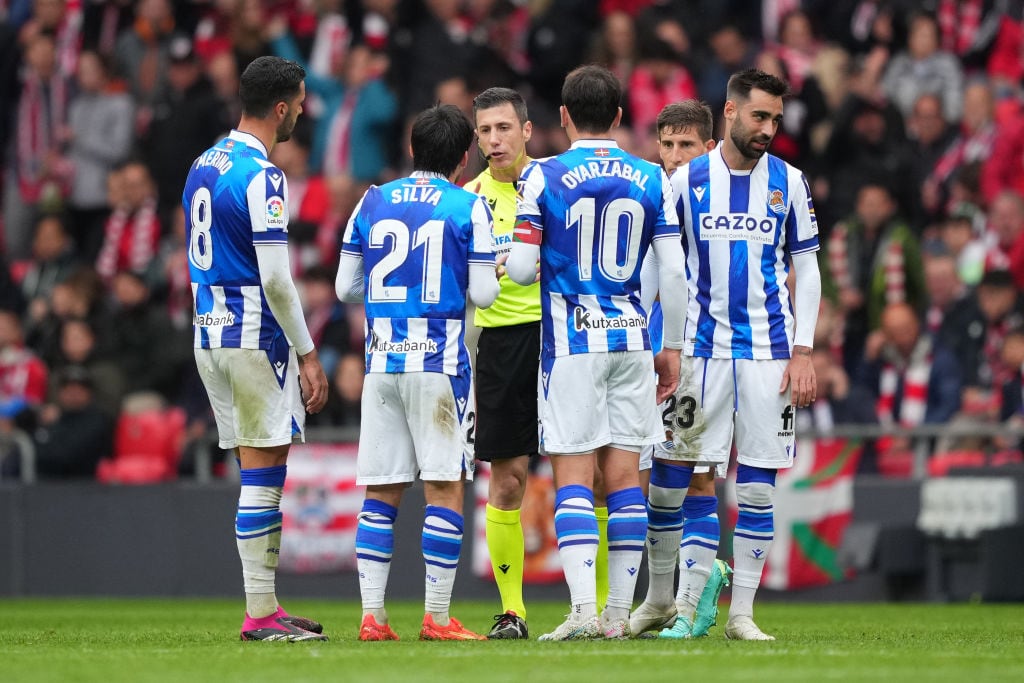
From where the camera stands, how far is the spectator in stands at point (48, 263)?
58.6ft

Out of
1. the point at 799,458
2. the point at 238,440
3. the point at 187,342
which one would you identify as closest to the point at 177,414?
the point at 187,342

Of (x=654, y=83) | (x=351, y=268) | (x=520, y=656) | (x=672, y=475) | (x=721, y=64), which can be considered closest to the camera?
(x=520, y=656)

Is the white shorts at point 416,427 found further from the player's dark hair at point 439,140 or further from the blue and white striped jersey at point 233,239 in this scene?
the player's dark hair at point 439,140

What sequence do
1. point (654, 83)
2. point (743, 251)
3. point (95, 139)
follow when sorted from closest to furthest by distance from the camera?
point (743, 251) → point (654, 83) → point (95, 139)

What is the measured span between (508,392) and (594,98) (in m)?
1.61

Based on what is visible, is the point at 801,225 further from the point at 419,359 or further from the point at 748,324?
the point at 419,359

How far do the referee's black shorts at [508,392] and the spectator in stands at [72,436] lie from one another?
24.1 ft

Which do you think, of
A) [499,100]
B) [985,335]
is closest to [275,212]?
[499,100]

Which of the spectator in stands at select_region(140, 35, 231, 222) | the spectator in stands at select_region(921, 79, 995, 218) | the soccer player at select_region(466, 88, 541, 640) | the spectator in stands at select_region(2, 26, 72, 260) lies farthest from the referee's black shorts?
the spectator in stands at select_region(2, 26, 72, 260)

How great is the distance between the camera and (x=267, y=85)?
29.1 ft

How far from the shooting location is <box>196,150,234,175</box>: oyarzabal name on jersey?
871cm

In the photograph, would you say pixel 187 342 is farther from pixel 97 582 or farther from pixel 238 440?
pixel 238 440

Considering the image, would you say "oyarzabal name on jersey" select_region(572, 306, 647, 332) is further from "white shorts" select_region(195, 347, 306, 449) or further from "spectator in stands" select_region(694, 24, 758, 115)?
"spectator in stands" select_region(694, 24, 758, 115)

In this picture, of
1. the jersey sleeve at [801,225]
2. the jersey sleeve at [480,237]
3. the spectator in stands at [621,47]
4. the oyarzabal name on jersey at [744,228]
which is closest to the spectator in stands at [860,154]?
the spectator in stands at [621,47]
